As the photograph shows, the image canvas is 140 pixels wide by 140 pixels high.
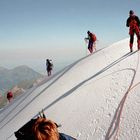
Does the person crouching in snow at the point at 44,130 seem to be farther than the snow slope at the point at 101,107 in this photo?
No

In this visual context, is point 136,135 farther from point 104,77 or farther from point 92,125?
point 104,77

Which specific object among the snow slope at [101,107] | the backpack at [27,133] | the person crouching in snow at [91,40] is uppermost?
the backpack at [27,133]

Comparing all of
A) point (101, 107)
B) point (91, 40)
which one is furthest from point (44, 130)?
point (91, 40)

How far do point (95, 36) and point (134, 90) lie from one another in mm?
15583

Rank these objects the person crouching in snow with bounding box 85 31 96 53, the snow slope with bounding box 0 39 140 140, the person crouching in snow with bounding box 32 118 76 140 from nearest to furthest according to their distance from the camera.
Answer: the person crouching in snow with bounding box 32 118 76 140
the snow slope with bounding box 0 39 140 140
the person crouching in snow with bounding box 85 31 96 53

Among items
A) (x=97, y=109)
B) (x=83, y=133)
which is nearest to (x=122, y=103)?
(x=97, y=109)

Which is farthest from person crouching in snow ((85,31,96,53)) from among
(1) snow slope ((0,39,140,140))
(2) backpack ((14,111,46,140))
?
(2) backpack ((14,111,46,140))

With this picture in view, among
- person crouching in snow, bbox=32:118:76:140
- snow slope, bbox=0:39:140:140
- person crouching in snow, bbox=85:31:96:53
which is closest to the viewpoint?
person crouching in snow, bbox=32:118:76:140

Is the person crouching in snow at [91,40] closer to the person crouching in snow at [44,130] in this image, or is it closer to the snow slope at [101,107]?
the snow slope at [101,107]

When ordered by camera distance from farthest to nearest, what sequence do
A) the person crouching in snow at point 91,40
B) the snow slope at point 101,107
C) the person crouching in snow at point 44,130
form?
the person crouching in snow at point 91,40
the snow slope at point 101,107
the person crouching in snow at point 44,130

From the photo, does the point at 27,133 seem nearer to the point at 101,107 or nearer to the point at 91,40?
the point at 101,107

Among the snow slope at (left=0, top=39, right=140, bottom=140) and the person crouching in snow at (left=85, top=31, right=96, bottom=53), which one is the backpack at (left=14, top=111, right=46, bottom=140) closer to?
the snow slope at (left=0, top=39, right=140, bottom=140)

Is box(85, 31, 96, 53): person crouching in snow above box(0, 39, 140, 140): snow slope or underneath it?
above

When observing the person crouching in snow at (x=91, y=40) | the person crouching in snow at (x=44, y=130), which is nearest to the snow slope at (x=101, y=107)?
the person crouching in snow at (x=44, y=130)
